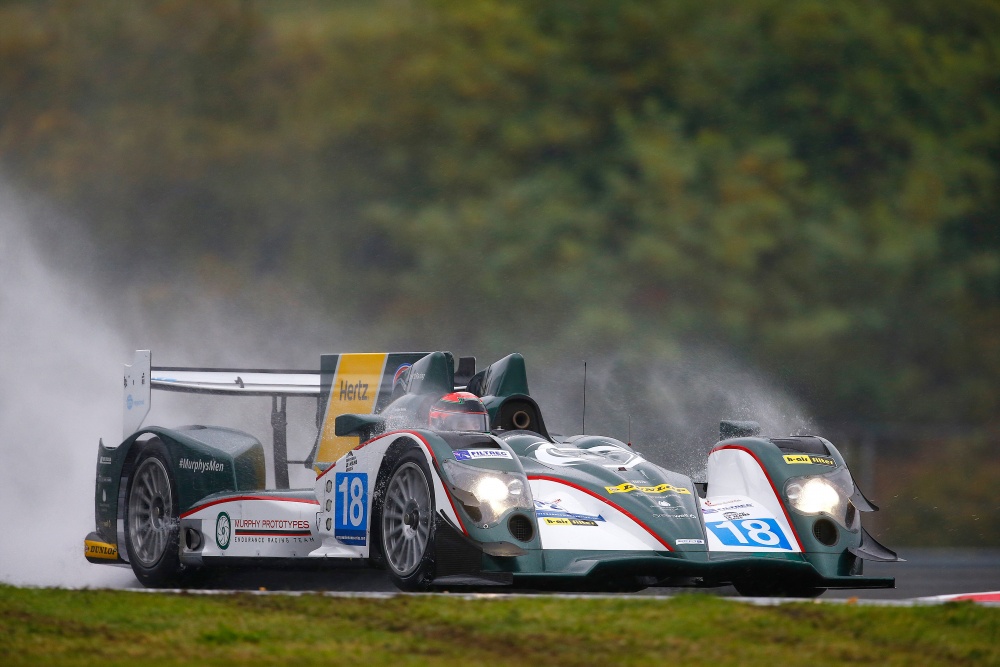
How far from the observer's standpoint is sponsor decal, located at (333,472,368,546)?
7.44m

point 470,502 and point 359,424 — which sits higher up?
point 359,424

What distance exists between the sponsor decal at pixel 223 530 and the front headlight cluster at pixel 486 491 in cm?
224

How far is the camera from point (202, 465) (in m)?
9.02

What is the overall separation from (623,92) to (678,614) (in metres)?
20.0

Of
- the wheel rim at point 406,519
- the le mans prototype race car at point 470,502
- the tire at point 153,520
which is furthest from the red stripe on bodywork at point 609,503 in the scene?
the tire at point 153,520

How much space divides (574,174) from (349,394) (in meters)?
14.8

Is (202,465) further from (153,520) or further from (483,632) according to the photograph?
(483,632)

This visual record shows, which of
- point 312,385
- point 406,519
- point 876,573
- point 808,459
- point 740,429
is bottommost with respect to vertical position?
point 876,573

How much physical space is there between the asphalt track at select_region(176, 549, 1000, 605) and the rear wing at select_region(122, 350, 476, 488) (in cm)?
86

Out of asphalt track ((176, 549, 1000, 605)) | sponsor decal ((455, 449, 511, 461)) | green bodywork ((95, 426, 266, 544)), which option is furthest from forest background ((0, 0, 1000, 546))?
sponsor decal ((455, 449, 511, 461))

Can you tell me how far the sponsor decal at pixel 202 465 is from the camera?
899cm

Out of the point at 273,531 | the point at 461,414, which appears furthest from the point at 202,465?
the point at 461,414

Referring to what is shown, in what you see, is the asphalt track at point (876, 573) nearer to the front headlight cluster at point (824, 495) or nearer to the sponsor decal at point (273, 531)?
the sponsor decal at point (273, 531)

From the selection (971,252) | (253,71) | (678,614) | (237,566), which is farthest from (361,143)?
(678,614)
